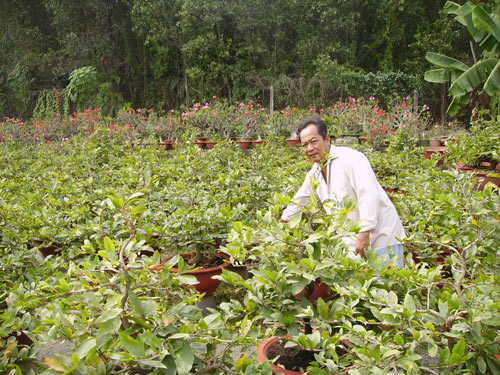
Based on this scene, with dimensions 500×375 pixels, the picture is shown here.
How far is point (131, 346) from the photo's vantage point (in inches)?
37.6

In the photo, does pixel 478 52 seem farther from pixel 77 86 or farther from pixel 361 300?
pixel 361 300

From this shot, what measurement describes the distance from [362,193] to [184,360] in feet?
5.39

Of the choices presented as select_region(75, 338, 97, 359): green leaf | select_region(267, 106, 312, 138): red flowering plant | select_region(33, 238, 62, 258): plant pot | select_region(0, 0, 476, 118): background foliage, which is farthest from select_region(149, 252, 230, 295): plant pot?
select_region(0, 0, 476, 118): background foliage

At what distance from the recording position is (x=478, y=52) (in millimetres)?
14953

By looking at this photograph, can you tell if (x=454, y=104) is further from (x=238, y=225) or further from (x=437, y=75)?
(x=238, y=225)

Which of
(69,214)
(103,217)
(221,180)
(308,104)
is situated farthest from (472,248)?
(308,104)

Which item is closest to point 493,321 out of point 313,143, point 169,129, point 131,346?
point 131,346

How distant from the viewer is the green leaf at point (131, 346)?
951 millimetres

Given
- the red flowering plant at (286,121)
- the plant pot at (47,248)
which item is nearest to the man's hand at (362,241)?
the plant pot at (47,248)

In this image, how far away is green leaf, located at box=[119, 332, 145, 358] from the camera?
951 mm

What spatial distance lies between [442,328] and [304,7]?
15.8 m

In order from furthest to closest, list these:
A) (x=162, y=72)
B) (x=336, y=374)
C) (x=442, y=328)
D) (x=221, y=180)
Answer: (x=162, y=72) < (x=221, y=180) < (x=442, y=328) < (x=336, y=374)

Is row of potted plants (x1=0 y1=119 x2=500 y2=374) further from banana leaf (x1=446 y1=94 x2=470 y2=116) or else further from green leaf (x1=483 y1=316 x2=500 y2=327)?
banana leaf (x1=446 y1=94 x2=470 y2=116)

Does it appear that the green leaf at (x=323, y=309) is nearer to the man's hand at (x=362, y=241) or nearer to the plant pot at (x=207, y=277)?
the man's hand at (x=362, y=241)
